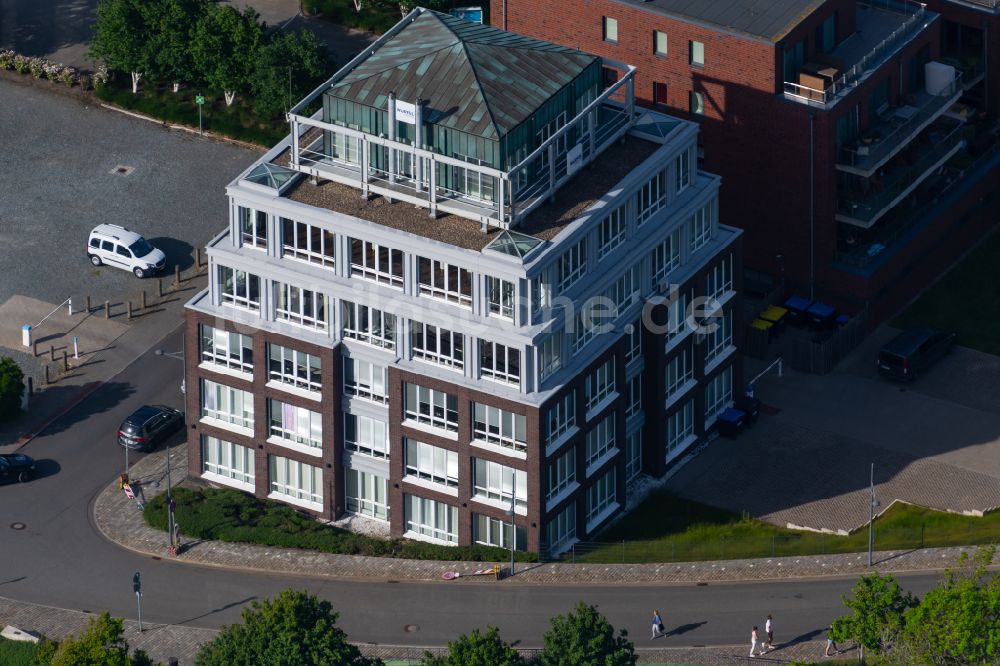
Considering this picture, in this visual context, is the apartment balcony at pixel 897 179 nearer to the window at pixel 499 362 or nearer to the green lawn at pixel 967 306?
the green lawn at pixel 967 306

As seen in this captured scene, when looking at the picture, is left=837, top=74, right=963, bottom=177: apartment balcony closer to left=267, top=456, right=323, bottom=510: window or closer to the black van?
the black van

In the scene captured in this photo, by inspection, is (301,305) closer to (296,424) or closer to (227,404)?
(296,424)

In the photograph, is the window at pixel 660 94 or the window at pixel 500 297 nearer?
the window at pixel 500 297

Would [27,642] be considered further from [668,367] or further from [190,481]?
[668,367]

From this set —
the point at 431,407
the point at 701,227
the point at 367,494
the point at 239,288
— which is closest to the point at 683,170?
the point at 701,227

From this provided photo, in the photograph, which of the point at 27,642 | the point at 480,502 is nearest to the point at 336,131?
the point at 480,502

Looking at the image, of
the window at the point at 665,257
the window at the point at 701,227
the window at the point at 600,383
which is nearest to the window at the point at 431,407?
the window at the point at 600,383
